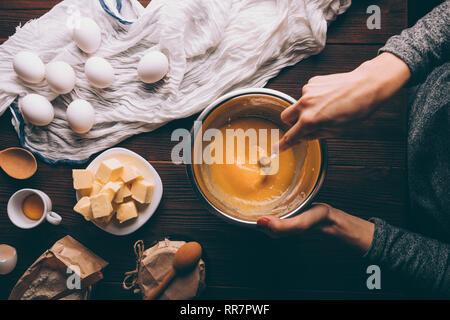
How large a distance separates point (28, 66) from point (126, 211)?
0.39 metres

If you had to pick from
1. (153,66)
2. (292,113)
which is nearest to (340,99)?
(292,113)

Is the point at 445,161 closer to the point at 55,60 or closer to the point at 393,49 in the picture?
the point at 393,49

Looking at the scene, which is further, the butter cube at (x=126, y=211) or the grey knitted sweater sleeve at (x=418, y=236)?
the butter cube at (x=126, y=211)

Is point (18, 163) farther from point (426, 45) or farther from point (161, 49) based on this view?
point (426, 45)

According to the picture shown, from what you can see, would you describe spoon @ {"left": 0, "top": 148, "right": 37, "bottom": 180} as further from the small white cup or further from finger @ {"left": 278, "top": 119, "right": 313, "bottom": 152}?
finger @ {"left": 278, "top": 119, "right": 313, "bottom": 152}

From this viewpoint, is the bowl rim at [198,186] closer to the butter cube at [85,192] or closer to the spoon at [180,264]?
the spoon at [180,264]

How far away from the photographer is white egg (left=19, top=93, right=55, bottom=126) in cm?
69

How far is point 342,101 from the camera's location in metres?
0.49

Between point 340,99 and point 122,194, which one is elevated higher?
point 340,99

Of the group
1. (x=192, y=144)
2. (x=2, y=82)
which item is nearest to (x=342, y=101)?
(x=192, y=144)

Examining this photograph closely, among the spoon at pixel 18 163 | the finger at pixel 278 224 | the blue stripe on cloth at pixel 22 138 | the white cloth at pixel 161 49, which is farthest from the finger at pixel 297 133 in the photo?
the spoon at pixel 18 163

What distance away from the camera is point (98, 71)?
69 cm

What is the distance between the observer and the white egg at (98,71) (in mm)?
689

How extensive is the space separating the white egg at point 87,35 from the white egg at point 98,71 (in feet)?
0.12
